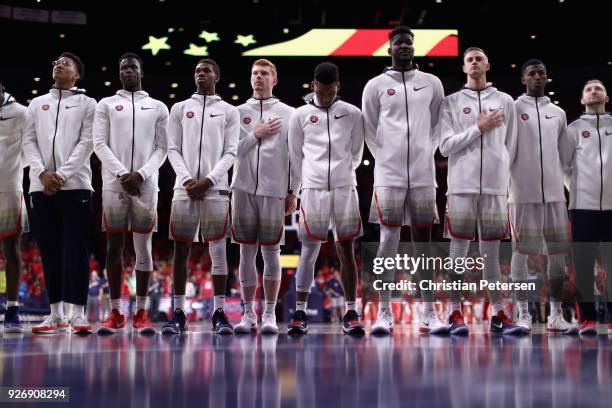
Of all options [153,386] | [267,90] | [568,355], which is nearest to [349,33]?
[267,90]

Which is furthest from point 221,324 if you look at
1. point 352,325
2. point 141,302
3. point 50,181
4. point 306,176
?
point 50,181

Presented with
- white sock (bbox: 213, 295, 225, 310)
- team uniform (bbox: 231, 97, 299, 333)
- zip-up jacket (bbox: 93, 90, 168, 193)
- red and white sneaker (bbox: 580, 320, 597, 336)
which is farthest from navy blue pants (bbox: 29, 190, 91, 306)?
red and white sneaker (bbox: 580, 320, 597, 336)

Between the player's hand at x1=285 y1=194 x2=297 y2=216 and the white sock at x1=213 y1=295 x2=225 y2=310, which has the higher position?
the player's hand at x1=285 y1=194 x2=297 y2=216

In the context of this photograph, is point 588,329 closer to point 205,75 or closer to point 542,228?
point 542,228

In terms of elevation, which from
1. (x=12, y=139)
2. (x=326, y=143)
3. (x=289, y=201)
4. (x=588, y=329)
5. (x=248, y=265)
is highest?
(x=12, y=139)

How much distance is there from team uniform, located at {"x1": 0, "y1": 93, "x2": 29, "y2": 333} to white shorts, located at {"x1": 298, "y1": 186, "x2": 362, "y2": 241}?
6.73 feet

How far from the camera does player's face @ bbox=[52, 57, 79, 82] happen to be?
5180mm

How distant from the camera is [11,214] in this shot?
512cm

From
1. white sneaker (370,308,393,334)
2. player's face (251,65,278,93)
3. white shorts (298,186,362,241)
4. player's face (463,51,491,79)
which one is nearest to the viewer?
white sneaker (370,308,393,334)

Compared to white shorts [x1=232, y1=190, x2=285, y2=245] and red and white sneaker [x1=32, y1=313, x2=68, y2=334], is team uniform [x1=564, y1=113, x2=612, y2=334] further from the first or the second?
red and white sneaker [x1=32, y1=313, x2=68, y2=334]

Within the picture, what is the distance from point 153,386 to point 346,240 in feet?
8.48

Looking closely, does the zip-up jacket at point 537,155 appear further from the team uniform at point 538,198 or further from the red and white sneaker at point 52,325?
→ the red and white sneaker at point 52,325

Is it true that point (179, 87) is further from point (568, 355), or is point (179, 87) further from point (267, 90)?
point (568, 355)

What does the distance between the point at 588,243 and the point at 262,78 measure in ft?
8.29
